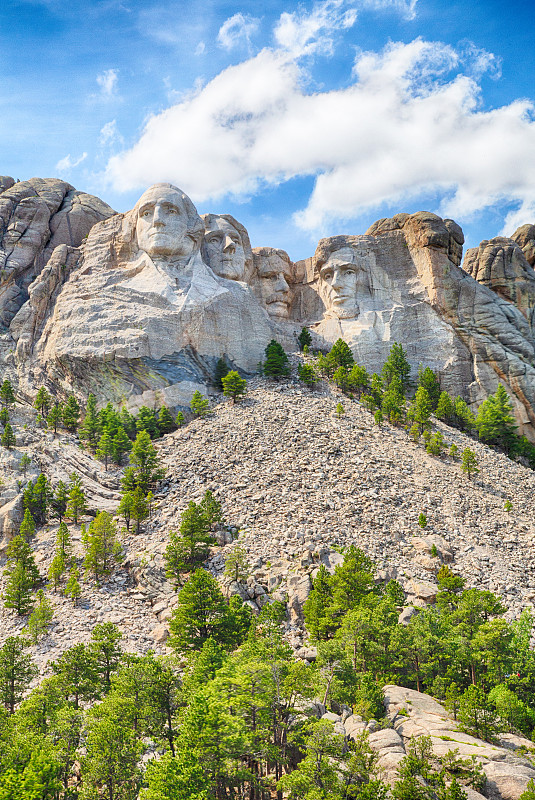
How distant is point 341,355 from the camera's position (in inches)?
3433

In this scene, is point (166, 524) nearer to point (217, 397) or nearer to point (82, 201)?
point (217, 397)

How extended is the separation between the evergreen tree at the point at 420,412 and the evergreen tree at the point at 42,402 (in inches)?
1626

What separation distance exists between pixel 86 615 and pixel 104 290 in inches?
1845

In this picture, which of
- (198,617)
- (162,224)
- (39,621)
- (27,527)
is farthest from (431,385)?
(39,621)

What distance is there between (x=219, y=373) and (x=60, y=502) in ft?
90.8

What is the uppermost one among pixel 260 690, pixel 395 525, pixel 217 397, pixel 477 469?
pixel 217 397

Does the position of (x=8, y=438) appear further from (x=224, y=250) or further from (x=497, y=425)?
(x=497, y=425)

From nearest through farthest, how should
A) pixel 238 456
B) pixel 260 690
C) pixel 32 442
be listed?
pixel 260 690, pixel 238 456, pixel 32 442

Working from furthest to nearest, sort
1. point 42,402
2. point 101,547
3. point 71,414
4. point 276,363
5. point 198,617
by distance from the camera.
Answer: point 276,363
point 42,402
point 71,414
point 101,547
point 198,617

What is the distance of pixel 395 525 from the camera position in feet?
182

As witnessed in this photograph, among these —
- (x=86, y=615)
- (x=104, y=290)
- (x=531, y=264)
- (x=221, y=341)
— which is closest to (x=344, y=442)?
(x=221, y=341)

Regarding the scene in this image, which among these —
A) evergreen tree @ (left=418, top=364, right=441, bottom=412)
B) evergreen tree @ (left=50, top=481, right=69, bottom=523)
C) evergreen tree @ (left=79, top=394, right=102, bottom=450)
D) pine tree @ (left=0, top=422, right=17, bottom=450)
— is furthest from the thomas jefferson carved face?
evergreen tree @ (left=50, top=481, right=69, bottom=523)

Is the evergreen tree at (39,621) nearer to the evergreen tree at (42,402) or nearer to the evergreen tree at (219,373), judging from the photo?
the evergreen tree at (42,402)

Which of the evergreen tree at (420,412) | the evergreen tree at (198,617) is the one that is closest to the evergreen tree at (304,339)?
the evergreen tree at (420,412)
